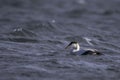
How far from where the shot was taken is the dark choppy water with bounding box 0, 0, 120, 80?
1941 cm

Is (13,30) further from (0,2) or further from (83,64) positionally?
(0,2)

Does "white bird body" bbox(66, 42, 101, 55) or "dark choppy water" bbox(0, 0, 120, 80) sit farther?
"white bird body" bbox(66, 42, 101, 55)

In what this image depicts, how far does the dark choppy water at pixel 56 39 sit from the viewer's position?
1941 centimetres

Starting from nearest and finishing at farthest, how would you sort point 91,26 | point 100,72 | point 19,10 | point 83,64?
point 100,72 → point 83,64 → point 91,26 → point 19,10

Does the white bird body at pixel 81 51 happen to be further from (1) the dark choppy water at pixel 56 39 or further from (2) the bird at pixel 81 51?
(1) the dark choppy water at pixel 56 39

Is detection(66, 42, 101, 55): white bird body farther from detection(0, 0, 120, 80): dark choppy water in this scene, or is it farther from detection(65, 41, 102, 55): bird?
detection(0, 0, 120, 80): dark choppy water

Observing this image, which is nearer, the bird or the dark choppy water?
the dark choppy water

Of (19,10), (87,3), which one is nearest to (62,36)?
(19,10)

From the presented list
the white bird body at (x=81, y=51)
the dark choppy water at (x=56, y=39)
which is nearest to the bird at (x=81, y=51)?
the white bird body at (x=81, y=51)

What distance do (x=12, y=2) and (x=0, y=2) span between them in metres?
0.92

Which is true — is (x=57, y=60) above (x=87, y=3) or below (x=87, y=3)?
below

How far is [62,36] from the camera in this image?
28.2 meters

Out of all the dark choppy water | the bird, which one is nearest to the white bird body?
the bird

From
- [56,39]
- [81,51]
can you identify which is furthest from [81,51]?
[56,39]
